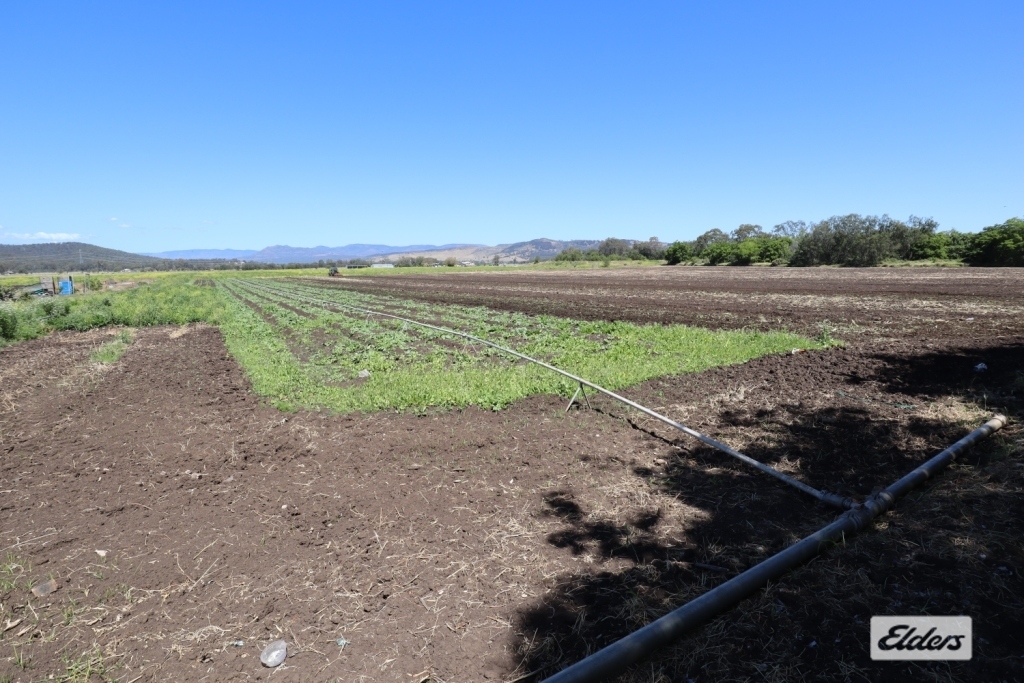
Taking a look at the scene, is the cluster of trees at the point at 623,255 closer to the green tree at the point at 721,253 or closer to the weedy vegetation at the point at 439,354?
the green tree at the point at 721,253

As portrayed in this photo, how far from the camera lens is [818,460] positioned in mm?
5297

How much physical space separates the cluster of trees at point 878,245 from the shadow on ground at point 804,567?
65.8m

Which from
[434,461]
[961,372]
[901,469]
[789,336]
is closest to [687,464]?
[901,469]

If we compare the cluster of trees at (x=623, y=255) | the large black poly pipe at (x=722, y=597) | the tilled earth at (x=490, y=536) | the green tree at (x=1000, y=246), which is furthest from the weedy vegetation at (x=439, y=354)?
the cluster of trees at (x=623, y=255)

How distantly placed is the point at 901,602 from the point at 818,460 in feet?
8.14

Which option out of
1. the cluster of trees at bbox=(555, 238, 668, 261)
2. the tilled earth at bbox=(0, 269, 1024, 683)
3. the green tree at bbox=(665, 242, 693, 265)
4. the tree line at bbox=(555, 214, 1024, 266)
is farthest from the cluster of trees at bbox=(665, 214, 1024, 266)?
the tilled earth at bbox=(0, 269, 1024, 683)

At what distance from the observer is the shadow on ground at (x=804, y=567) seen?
2713 millimetres

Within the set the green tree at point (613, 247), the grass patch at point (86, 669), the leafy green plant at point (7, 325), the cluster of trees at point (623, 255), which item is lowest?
the grass patch at point (86, 669)

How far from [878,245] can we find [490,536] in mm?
81430

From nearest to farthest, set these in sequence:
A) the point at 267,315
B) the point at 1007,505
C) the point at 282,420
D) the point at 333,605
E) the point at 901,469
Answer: the point at 333,605
the point at 1007,505
the point at 901,469
the point at 282,420
the point at 267,315

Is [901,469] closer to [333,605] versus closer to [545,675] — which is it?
[545,675]

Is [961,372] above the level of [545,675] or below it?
above

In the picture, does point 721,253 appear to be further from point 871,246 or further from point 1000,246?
point 1000,246

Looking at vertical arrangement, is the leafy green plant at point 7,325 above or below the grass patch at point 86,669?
above
